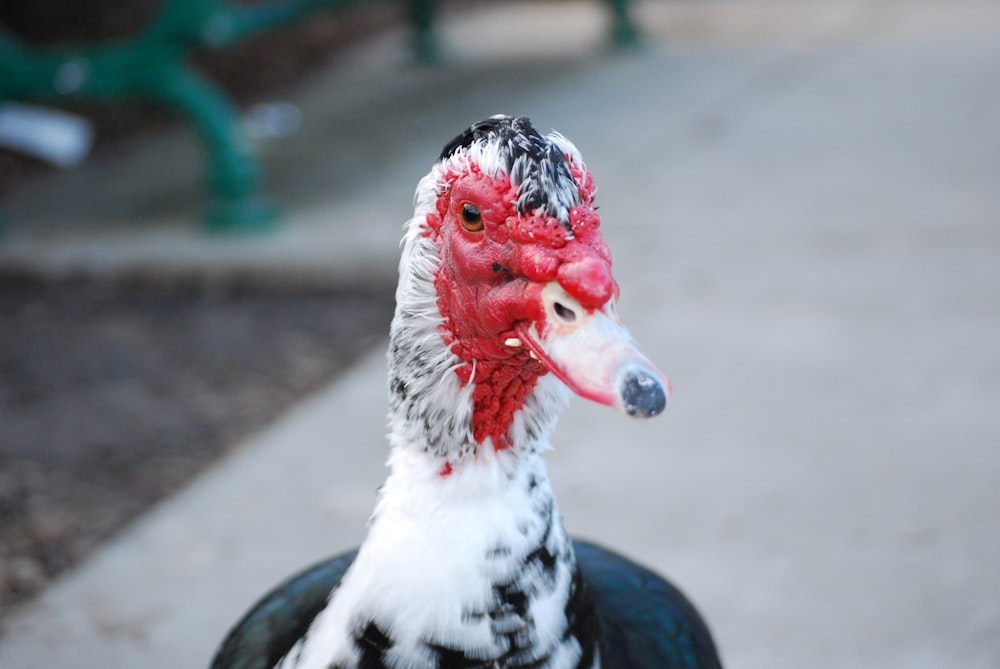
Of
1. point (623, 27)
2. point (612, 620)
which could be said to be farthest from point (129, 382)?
point (623, 27)

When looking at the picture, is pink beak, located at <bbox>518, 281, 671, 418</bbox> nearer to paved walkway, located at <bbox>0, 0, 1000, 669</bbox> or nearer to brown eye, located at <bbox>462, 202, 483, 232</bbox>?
brown eye, located at <bbox>462, 202, 483, 232</bbox>

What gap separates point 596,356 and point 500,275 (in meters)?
0.19

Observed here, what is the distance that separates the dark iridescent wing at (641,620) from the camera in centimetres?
161

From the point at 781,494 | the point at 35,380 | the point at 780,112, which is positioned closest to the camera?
the point at 781,494

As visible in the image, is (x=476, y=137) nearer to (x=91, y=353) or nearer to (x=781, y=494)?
(x=781, y=494)

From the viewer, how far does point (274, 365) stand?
379 cm

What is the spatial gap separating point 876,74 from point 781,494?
4.40 meters

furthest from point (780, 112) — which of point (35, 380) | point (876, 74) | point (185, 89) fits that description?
point (35, 380)

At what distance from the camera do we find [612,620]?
1661 mm

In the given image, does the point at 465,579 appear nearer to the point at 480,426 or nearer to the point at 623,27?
the point at 480,426

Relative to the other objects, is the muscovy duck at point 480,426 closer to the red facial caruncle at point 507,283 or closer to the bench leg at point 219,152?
the red facial caruncle at point 507,283

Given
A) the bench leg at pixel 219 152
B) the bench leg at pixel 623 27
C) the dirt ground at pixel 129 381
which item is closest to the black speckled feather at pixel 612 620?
the dirt ground at pixel 129 381

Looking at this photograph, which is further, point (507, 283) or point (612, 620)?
point (612, 620)

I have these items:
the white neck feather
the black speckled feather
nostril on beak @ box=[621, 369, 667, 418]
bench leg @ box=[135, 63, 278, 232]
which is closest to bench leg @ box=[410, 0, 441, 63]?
bench leg @ box=[135, 63, 278, 232]
